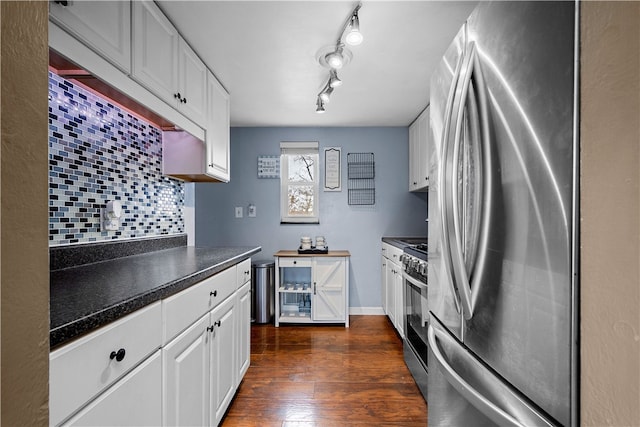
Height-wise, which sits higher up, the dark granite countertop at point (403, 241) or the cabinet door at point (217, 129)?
the cabinet door at point (217, 129)

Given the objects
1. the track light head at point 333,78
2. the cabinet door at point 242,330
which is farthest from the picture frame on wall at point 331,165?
the cabinet door at point 242,330

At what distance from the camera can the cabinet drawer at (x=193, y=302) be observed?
1.09 m

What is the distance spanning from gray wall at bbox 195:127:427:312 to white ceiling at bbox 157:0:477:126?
2.12ft

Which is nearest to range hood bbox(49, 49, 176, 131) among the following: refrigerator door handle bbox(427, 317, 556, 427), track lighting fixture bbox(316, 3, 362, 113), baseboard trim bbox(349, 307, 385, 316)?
track lighting fixture bbox(316, 3, 362, 113)

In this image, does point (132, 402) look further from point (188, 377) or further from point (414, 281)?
point (414, 281)

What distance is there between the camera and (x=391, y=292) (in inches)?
125

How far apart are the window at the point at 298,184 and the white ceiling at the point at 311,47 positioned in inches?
29.1

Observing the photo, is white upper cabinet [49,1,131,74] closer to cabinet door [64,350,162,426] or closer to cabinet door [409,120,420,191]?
cabinet door [64,350,162,426]

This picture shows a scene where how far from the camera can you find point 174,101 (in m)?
1.74

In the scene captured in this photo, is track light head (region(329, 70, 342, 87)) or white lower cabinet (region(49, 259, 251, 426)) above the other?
track light head (region(329, 70, 342, 87))

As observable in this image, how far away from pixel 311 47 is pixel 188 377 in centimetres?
198

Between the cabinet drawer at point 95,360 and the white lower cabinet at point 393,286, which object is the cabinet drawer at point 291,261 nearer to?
the white lower cabinet at point 393,286

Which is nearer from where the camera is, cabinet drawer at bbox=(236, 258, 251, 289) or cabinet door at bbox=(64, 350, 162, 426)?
cabinet door at bbox=(64, 350, 162, 426)

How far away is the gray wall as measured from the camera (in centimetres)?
380
